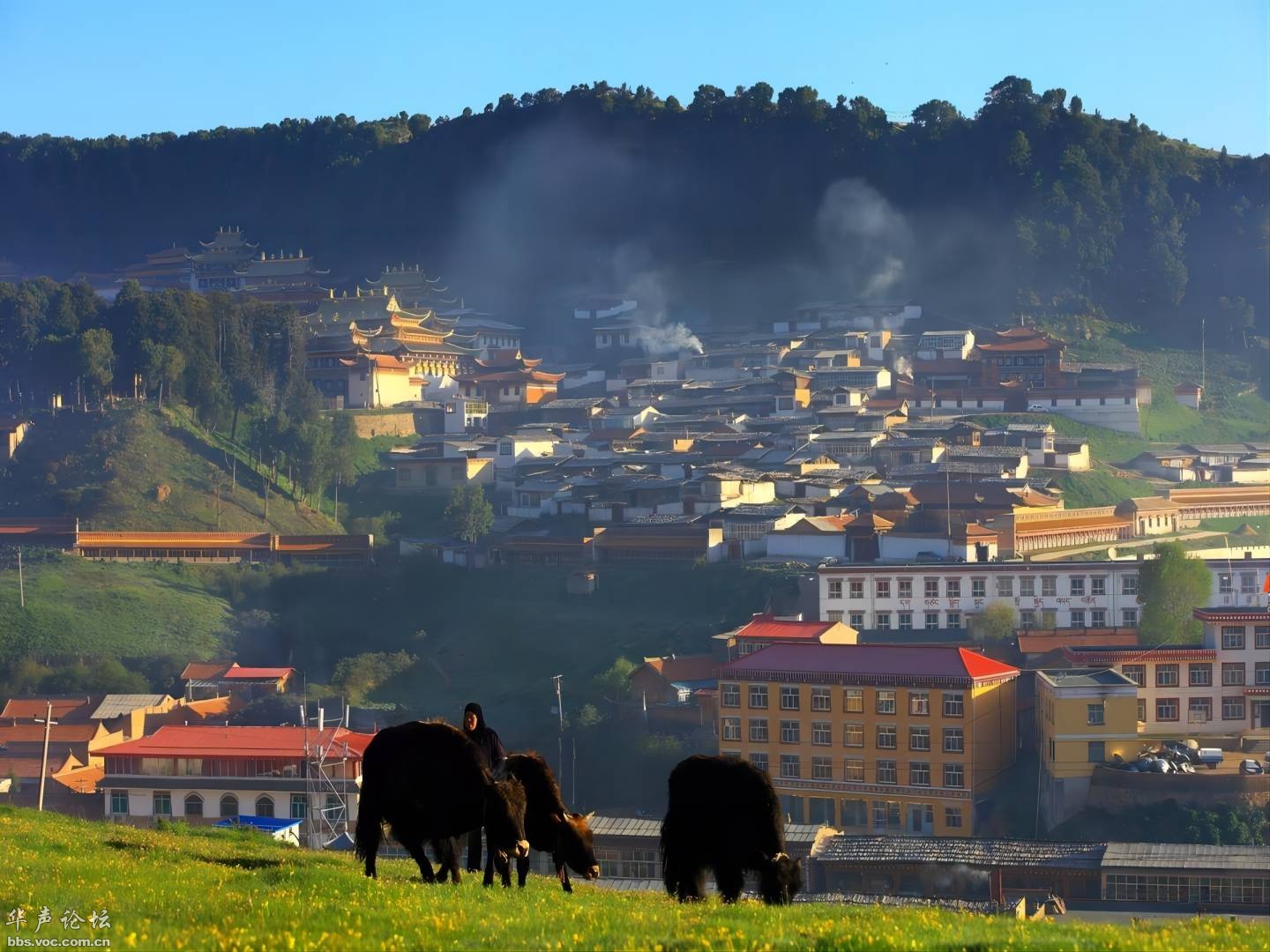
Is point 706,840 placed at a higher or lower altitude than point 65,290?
lower

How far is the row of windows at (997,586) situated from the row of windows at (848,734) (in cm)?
849

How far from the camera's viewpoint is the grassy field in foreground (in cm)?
764

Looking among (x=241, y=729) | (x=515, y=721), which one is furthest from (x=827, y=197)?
(x=241, y=729)

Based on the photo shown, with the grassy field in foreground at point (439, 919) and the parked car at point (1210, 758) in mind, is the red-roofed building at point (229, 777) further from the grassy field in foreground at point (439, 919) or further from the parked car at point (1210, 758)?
the grassy field in foreground at point (439, 919)

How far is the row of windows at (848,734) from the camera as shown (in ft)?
103

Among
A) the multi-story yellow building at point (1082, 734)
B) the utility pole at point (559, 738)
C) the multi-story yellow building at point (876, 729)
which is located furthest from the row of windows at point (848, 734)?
the utility pole at point (559, 738)

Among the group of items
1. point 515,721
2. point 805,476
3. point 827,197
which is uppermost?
point 827,197

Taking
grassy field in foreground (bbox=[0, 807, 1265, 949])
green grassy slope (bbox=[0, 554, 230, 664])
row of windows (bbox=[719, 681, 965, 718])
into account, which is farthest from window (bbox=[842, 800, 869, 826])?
grassy field in foreground (bbox=[0, 807, 1265, 949])

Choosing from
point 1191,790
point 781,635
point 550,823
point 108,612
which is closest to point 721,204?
point 108,612

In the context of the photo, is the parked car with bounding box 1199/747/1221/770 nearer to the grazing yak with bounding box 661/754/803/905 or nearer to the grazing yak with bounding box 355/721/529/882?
the grazing yak with bounding box 661/754/803/905

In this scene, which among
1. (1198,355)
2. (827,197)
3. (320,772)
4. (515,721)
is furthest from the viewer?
(827,197)

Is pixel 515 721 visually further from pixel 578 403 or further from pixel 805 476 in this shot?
pixel 578 403

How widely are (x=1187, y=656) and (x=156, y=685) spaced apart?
80.1 feet

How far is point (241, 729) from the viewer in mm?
33000
